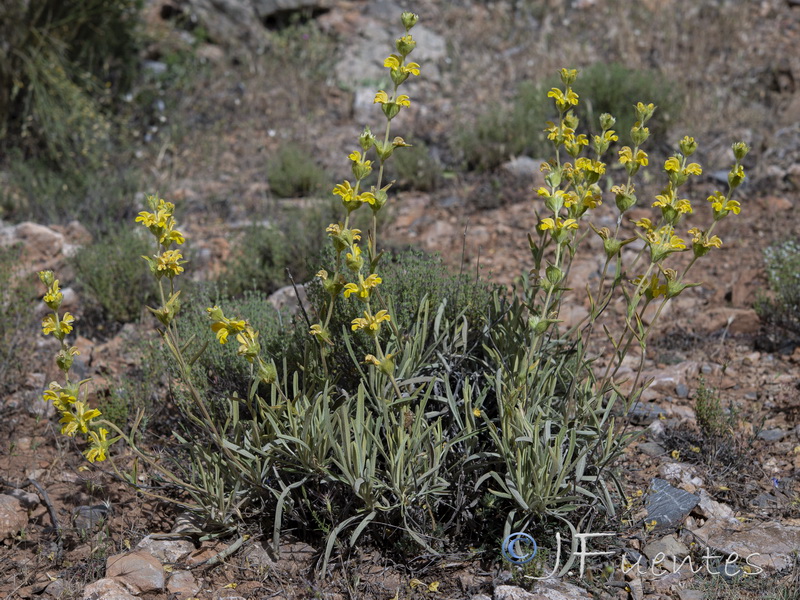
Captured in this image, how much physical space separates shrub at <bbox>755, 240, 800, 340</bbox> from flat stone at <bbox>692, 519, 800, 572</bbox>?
1473 millimetres

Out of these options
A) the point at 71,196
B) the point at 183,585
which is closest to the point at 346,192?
the point at 183,585

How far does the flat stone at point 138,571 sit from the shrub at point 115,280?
77.1 inches

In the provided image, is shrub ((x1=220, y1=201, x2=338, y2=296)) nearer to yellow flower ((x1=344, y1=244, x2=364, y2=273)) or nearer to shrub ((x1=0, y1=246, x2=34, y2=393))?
shrub ((x1=0, y1=246, x2=34, y2=393))

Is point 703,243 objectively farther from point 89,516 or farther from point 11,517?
point 11,517

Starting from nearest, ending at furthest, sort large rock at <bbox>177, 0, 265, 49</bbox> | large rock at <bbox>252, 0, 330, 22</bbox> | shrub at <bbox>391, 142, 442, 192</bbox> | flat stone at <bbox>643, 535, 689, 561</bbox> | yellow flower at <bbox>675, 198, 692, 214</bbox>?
yellow flower at <bbox>675, 198, 692, 214</bbox>, flat stone at <bbox>643, 535, 689, 561</bbox>, shrub at <bbox>391, 142, 442, 192</bbox>, large rock at <bbox>177, 0, 265, 49</bbox>, large rock at <bbox>252, 0, 330, 22</bbox>

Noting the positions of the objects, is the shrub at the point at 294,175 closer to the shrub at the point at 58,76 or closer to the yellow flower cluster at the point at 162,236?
the shrub at the point at 58,76

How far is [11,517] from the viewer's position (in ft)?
9.14

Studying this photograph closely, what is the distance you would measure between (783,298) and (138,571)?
330cm

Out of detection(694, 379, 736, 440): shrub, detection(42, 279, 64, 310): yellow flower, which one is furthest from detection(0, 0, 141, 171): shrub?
detection(694, 379, 736, 440): shrub

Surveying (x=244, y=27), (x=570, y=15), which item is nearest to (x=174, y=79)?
(x=244, y=27)

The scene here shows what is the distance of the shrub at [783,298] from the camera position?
3.79 metres

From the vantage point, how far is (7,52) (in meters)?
5.95

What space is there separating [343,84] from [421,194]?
7.05 ft

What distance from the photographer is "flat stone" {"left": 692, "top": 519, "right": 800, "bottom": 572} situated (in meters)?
2.49
